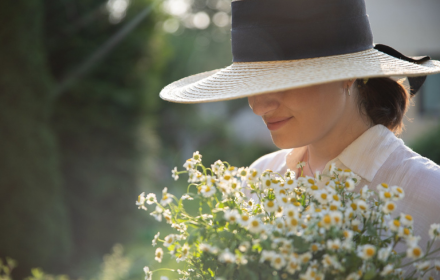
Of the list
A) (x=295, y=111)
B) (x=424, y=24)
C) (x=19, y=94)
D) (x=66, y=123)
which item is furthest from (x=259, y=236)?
(x=424, y=24)

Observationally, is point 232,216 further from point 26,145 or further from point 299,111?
point 26,145

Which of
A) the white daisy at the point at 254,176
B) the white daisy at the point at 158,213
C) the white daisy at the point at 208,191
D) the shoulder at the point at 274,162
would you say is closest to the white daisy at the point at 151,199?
the white daisy at the point at 158,213

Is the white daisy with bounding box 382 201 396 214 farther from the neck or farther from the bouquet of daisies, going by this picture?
the neck

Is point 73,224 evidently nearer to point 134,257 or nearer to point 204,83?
point 134,257

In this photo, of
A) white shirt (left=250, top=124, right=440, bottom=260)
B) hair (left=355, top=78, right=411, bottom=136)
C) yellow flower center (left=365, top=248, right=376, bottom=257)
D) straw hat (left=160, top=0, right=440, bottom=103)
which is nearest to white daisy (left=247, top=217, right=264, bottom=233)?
yellow flower center (left=365, top=248, right=376, bottom=257)

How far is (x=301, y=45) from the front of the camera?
4.33ft

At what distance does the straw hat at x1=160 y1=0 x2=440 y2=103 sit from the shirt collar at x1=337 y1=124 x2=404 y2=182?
0.27 m

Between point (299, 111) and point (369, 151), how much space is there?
345mm

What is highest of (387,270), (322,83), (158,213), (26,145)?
(26,145)

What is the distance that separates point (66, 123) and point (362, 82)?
4.82m

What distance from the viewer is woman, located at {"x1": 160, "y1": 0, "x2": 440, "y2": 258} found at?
129cm

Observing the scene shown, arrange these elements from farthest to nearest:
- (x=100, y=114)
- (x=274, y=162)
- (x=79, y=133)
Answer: (x=100, y=114), (x=79, y=133), (x=274, y=162)

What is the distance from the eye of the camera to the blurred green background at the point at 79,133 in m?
4.63

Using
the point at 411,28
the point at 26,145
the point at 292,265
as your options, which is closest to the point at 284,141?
the point at 292,265
